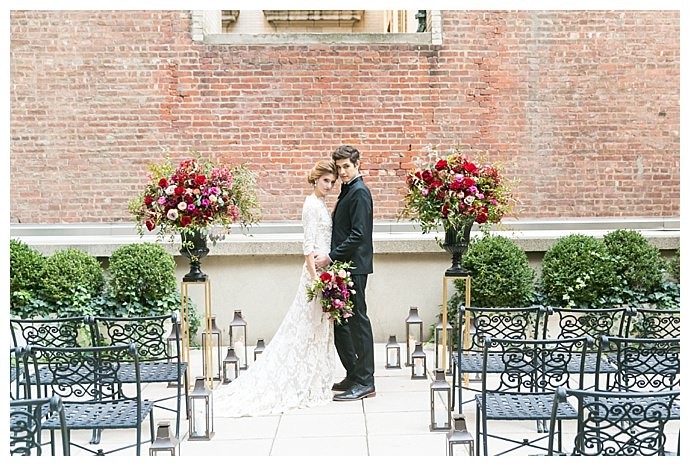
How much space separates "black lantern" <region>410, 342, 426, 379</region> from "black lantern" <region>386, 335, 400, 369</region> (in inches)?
19.1

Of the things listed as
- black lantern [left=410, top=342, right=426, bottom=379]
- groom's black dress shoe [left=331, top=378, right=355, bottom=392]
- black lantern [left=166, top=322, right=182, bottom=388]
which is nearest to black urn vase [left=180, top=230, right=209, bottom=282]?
black lantern [left=166, top=322, right=182, bottom=388]

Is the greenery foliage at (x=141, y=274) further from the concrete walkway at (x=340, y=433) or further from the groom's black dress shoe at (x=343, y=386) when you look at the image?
the groom's black dress shoe at (x=343, y=386)

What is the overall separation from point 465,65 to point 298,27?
14.5 m

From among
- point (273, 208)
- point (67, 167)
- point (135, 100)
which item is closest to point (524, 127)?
point (273, 208)

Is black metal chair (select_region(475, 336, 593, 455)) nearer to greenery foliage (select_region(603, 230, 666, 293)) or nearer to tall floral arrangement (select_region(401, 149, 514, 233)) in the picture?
tall floral arrangement (select_region(401, 149, 514, 233))

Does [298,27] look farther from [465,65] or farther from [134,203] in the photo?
[134,203]

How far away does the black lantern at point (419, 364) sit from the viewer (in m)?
7.89

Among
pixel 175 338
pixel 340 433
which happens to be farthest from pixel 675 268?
pixel 175 338

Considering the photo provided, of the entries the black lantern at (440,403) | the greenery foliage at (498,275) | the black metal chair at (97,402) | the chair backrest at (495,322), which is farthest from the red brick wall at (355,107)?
the black metal chair at (97,402)

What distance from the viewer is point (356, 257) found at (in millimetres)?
7027

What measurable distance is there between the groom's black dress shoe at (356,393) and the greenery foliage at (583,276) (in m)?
3.19

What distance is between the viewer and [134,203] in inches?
292

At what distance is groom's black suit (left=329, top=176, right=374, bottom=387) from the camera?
6.94m

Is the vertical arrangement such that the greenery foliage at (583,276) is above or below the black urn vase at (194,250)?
below
